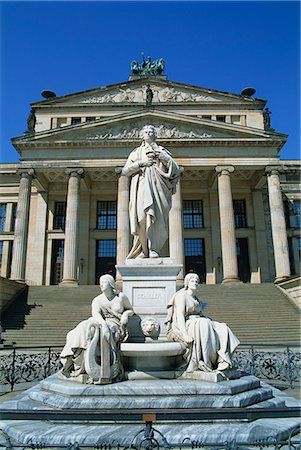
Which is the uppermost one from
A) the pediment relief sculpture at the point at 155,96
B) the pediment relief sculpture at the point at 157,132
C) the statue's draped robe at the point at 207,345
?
the pediment relief sculpture at the point at 155,96

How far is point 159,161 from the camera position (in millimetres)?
7250

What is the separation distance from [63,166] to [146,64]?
25316 millimetres

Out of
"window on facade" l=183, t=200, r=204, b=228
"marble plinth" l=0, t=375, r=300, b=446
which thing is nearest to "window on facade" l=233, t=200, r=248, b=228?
"window on facade" l=183, t=200, r=204, b=228

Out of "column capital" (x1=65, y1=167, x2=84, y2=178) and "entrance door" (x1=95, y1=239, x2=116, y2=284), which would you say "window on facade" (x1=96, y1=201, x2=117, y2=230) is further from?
"column capital" (x1=65, y1=167, x2=84, y2=178)

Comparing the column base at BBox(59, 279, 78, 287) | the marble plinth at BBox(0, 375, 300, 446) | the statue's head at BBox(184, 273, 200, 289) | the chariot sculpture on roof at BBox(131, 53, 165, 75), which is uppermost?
the chariot sculpture on roof at BBox(131, 53, 165, 75)

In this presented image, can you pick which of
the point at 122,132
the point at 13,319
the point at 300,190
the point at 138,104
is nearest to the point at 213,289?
the point at 13,319

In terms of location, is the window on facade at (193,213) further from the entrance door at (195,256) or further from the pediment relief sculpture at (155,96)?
the pediment relief sculpture at (155,96)

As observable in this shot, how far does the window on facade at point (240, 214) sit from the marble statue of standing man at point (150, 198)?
34119 millimetres

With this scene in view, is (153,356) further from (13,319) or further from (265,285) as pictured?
(265,285)

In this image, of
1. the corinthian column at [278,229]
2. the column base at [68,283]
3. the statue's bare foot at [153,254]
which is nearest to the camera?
the statue's bare foot at [153,254]

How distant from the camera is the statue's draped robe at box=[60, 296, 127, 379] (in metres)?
5.05

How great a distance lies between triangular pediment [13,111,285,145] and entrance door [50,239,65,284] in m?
11.2

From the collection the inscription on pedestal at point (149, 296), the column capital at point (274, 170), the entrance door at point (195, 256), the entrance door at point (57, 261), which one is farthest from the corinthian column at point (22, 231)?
the inscription on pedestal at point (149, 296)

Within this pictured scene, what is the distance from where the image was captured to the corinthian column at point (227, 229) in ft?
103
